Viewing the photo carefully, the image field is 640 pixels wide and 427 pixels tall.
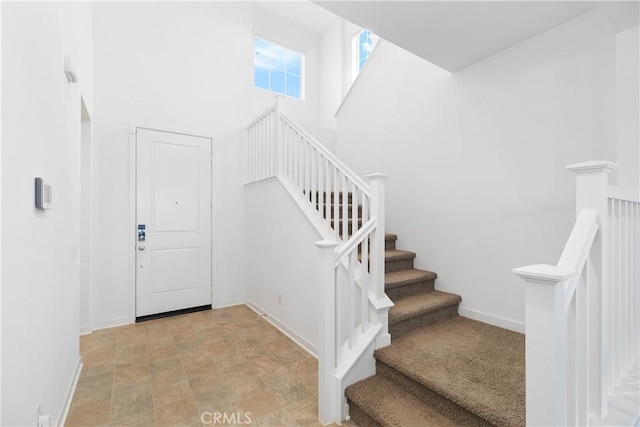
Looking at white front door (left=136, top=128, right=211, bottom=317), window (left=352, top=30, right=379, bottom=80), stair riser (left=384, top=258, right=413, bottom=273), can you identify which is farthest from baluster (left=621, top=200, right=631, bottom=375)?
window (left=352, top=30, right=379, bottom=80)

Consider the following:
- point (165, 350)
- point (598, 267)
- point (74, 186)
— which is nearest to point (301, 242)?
point (165, 350)

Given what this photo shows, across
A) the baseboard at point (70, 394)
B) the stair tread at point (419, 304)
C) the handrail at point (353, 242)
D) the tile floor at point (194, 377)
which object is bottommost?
the tile floor at point (194, 377)

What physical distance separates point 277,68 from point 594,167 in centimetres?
484

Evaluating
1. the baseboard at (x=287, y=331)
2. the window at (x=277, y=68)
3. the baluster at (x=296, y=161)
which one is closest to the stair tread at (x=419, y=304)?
the baseboard at (x=287, y=331)

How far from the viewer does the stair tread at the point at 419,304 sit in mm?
2328

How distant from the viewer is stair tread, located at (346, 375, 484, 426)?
1646 mm

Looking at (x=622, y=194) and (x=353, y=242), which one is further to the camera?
(x=353, y=242)

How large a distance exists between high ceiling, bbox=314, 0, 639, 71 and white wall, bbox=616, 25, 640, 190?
12 cm

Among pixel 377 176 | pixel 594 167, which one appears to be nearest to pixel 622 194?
pixel 594 167

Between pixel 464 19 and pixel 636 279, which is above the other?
pixel 464 19

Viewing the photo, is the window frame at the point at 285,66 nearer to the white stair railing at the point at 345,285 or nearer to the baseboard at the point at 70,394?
the white stair railing at the point at 345,285

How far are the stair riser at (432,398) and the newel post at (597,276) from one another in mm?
530

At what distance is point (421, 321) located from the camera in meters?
2.49

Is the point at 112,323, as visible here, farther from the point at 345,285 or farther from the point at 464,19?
the point at 464,19
